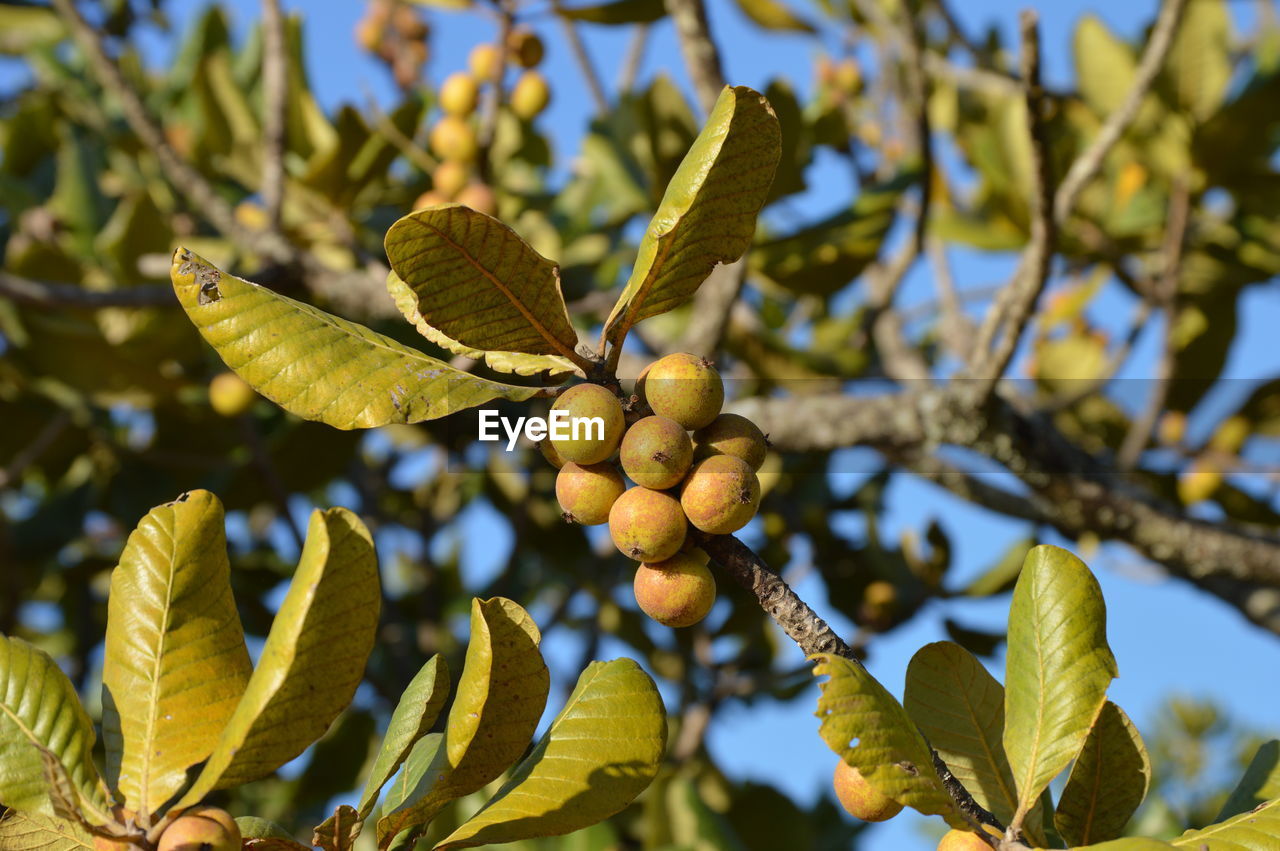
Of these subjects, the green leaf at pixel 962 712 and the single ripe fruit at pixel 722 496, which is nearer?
the single ripe fruit at pixel 722 496

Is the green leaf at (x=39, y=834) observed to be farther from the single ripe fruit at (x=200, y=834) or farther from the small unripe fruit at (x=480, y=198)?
the small unripe fruit at (x=480, y=198)

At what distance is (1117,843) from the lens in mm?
709

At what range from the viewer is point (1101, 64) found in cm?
283

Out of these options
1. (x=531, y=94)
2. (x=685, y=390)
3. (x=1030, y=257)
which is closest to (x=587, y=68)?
(x=531, y=94)

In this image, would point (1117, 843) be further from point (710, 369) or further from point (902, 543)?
point (902, 543)

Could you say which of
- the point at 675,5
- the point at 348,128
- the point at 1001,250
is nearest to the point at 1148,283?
the point at 1001,250

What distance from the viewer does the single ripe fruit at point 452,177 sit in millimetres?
2480

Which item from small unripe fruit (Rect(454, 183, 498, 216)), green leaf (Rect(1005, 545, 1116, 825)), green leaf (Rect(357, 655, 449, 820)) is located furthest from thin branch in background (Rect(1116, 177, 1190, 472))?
green leaf (Rect(357, 655, 449, 820))

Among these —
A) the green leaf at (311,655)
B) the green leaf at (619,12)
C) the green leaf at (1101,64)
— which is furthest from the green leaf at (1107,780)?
the green leaf at (1101,64)

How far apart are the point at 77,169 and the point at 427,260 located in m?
2.44

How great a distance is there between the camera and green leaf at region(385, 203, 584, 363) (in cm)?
81

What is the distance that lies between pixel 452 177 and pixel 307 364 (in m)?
1.75

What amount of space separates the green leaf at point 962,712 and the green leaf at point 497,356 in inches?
14.4

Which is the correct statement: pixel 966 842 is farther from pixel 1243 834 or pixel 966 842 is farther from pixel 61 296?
pixel 61 296
